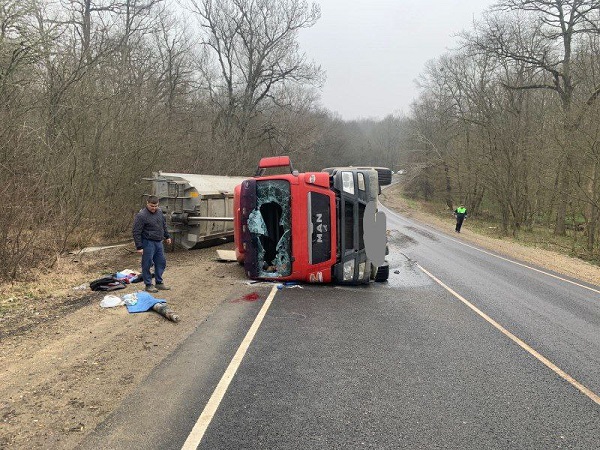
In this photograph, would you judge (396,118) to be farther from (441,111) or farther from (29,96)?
(29,96)

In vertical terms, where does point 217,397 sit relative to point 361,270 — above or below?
below

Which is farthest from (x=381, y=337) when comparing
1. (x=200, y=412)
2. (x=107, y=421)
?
(x=107, y=421)

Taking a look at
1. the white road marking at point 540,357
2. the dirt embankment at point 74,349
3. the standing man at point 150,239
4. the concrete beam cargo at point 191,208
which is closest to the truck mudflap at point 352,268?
the dirt embankment at point 74,349

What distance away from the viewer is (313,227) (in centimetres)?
759

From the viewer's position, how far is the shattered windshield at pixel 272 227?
7.90 metres

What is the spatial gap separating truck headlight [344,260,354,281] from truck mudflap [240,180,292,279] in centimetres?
107

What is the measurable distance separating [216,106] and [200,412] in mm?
30888

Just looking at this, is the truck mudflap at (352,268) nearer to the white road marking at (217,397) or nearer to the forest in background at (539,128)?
the white road marking at (217,397)

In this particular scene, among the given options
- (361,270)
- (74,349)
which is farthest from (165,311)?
(361,270)

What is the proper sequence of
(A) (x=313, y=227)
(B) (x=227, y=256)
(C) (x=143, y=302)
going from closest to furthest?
(C) (x=143, y=302), (A) (x=313, y=227), (B) (x=227, y=256)

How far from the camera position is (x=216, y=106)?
31781mm

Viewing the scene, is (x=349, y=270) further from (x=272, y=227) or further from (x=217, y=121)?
(x=217, y=121)

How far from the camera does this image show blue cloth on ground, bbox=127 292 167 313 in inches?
234

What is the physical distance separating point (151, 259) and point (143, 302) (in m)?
1.38
